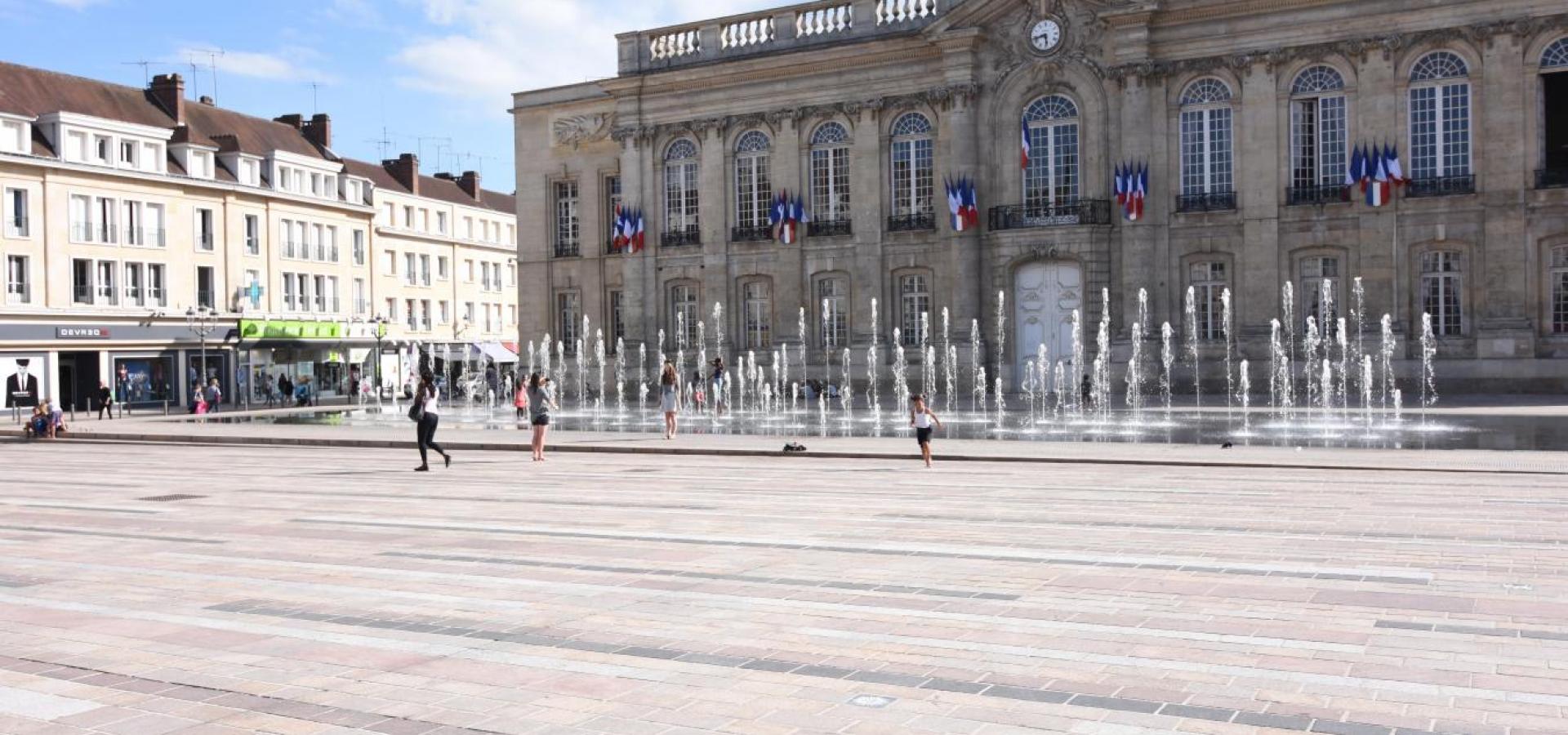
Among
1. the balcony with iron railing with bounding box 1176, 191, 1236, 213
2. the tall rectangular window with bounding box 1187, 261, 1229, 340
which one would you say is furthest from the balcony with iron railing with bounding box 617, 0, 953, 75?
the tall rectangular window with bounding box 1187, 261, 1229, 340

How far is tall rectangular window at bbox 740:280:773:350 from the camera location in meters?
49.5

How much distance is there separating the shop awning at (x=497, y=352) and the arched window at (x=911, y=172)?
4011 centimetres

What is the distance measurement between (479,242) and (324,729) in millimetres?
79643

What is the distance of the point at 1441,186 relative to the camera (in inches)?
1508

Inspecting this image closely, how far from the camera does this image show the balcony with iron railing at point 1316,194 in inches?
1561

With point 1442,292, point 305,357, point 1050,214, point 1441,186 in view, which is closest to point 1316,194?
point 1441,186

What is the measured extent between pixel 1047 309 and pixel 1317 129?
363 inches

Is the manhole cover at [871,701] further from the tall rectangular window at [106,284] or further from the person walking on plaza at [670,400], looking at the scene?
the tall rectangular window at [106,284]

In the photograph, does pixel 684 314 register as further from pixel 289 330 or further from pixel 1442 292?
pixel 1442 292

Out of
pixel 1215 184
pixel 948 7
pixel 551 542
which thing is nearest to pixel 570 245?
pixel 948 7

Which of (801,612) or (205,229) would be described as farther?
(205,229)

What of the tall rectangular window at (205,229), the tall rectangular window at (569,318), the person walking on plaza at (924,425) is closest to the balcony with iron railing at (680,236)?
the tall rectangular window at (569,318)

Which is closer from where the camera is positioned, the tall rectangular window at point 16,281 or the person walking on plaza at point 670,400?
the person walking on plaza at point 670,400

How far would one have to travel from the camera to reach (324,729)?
663 centimetres
